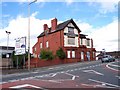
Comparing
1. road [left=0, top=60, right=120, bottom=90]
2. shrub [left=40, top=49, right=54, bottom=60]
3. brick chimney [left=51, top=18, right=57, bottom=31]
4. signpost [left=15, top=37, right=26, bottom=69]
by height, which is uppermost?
brick chimney [left=51, top=18, right=57, bottom=31]

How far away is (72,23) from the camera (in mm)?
65312

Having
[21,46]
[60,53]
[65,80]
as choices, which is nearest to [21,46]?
[21,46]

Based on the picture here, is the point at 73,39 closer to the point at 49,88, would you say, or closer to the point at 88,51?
the point at 88,51

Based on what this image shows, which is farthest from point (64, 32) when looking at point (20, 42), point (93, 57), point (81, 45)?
point (20, 42)

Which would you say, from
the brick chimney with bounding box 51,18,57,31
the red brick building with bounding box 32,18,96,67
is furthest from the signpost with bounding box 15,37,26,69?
the brick chimney with bounding box 51,18,57,31

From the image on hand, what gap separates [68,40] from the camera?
63.8m

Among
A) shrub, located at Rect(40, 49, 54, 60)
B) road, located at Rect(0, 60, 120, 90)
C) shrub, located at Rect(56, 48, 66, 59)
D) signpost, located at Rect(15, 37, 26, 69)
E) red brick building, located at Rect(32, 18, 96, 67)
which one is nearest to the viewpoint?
road, located at Rect(0, 60, 120, 90)

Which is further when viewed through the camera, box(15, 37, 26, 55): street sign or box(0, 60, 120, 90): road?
box(15, 37, 26, 55): street sign

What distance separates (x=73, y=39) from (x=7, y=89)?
47.6 m

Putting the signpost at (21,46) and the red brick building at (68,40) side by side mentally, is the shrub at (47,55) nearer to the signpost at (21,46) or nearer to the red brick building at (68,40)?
the red brick building at (68,40)

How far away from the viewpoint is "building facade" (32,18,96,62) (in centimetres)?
6281

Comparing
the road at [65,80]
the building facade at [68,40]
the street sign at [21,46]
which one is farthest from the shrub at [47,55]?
the road at [65,80]

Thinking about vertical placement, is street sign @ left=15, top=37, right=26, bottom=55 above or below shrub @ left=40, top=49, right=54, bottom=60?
above

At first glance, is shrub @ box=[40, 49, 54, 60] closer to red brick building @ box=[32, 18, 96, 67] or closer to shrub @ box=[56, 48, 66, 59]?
shrub @ box=[56, 48, 66, 59]
